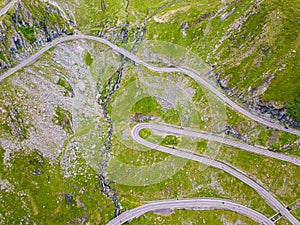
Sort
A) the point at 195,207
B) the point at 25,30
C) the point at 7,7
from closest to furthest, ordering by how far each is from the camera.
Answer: the point at 7,7
the point at 25,30
the point at 195,207

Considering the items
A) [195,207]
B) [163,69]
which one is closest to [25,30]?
[163,69]

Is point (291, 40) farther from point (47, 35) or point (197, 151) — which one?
point (47, 35)

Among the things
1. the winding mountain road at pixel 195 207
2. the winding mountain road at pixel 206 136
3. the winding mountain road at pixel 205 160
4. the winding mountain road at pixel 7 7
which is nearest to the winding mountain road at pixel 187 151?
the winding mountain road at pixel 205 160

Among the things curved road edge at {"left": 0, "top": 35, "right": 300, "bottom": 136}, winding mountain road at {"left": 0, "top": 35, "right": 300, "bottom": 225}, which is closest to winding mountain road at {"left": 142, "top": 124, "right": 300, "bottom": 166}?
winding mountain road at {"left": 0, "top": 35, "right": 300, "bottom": 225}

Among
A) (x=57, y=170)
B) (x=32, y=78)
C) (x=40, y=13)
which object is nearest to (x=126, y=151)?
(x=57, y=170)

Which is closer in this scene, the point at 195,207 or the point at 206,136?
the point at 195,207

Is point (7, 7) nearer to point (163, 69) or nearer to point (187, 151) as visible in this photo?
point (163, 69)

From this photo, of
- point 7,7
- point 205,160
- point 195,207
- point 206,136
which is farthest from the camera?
point 206,136

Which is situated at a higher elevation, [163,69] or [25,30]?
[163,69]

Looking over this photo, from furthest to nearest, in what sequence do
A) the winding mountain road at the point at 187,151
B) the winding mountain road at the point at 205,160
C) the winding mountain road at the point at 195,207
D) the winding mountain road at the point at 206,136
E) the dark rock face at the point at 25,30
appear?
the winding mountain road at the point at 206,136
the winding mountain road at the point at 205,160
the winding mountain road at the point at 195,207
the winding mountain road at the point at 187,151
the dark rock face at the point at 25,30

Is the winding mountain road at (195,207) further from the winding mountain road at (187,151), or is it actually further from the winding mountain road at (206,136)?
the winding mountain road at (206,136)
